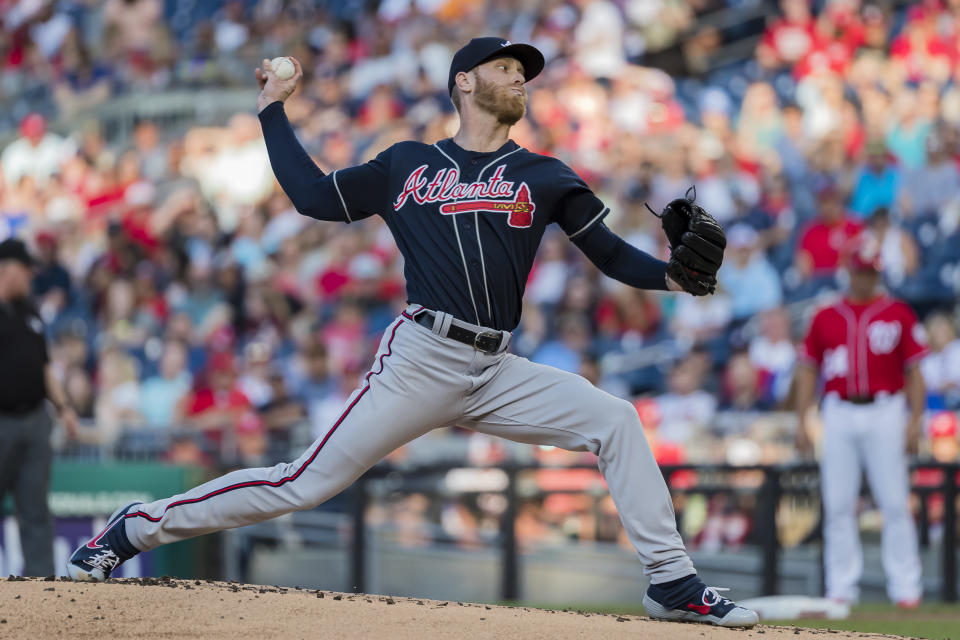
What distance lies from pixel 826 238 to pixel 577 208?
656 cm

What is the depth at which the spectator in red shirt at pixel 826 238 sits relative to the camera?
1090 centimetres

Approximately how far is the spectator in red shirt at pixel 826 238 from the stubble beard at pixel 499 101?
21.3 ft

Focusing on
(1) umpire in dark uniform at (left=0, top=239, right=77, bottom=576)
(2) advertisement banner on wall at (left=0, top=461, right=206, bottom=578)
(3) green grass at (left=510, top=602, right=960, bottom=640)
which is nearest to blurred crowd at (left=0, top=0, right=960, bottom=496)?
(2) advertisement banner on wall at (left=0, top=461, right=206, bottom=578)

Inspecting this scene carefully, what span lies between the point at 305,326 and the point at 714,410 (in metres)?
3.94

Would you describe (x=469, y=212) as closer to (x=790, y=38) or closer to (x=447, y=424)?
(x=447, y=424)

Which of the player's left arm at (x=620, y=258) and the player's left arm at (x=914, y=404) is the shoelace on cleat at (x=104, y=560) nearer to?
the player's left arm at (x=620, y=258)

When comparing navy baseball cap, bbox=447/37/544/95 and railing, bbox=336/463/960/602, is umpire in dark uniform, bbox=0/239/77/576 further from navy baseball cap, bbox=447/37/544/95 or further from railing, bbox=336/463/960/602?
navy baseball cap, bbox=447/37/544/95

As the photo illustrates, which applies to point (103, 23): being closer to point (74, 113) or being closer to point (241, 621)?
point (74, 113)

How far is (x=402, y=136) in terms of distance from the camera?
47.8ft

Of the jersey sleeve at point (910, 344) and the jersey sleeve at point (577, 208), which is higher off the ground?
the jersey sleeve at point (577, 208)

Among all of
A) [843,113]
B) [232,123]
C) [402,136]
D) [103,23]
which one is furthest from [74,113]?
[843,113]

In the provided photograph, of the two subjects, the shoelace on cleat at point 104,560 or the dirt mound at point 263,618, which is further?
the shoelace on cleat at point 104,560

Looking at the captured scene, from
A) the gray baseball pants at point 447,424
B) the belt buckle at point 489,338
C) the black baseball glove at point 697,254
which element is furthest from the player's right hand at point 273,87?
the black baseball glove at point 697,254

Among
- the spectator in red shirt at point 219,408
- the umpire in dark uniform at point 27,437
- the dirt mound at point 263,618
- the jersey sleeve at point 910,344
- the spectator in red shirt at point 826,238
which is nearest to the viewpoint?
the dirt mound at point 263,618
